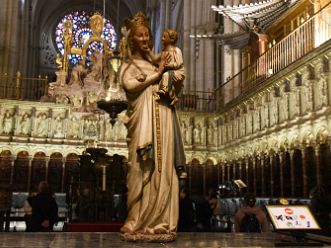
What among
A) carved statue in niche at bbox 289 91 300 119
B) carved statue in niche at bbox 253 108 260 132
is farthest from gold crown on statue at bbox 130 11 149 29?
carved statue in niche at bbox 253 108 260 132

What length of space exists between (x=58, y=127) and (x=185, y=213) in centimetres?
1105

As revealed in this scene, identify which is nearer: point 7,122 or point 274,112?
point 274,112

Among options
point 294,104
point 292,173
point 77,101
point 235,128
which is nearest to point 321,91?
point 294,104

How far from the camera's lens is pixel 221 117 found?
53.3 ft

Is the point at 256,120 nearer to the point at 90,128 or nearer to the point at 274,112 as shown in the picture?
the point at 274,112

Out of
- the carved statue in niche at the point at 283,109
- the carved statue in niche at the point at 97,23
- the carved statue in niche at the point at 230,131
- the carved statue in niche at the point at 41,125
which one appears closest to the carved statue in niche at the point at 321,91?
the carved statue in niche at the point at 283,109

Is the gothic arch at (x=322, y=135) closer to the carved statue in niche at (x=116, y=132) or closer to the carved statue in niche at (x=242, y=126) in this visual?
the carved statue in niche at (x=242, y=126)

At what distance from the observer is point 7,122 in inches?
600

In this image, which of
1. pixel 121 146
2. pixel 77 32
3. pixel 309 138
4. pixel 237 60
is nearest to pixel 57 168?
pixel 121 146

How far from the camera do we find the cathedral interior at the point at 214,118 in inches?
372

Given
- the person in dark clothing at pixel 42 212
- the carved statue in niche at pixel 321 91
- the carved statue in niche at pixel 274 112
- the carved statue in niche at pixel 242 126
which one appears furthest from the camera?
the carved statue in niche at pixel 242 126

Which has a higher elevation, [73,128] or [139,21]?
[73,128]

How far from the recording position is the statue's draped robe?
344cm

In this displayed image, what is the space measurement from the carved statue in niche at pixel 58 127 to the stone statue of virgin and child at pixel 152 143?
12.6m
